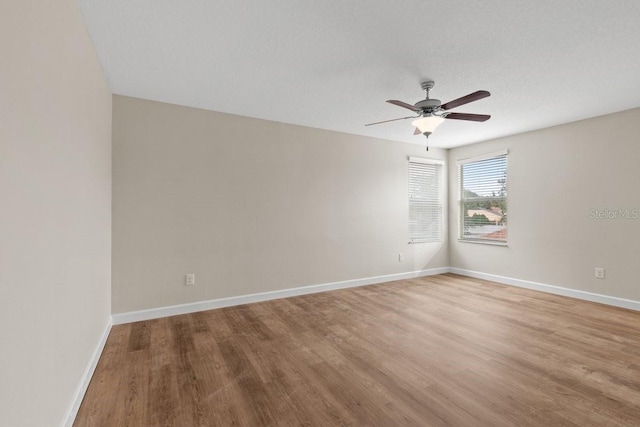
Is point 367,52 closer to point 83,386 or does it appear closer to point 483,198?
point 83,386

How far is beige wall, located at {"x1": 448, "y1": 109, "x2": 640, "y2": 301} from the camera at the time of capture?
12.4ft

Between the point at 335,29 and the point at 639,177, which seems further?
the point at 639,177

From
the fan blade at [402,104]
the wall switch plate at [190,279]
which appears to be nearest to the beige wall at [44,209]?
the wall switch plate at [190,279]

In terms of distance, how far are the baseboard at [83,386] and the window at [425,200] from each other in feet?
15.5

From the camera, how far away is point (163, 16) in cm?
202

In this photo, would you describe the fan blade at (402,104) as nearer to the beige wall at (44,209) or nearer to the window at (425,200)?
the beige wall at (44,209)

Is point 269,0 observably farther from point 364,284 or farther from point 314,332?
point 364,284

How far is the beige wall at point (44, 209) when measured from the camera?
1045 mm

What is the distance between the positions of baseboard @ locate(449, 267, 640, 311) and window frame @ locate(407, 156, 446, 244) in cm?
86

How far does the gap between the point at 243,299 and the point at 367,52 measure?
323cm

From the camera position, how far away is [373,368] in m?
2.32

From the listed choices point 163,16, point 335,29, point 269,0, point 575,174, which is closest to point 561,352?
point 575,174

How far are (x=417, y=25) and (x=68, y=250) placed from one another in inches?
105

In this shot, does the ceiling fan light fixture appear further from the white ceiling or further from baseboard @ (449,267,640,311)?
baseboard @ (449,267,640,311)
